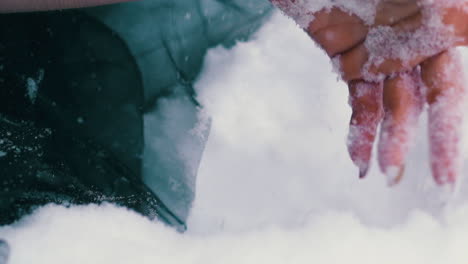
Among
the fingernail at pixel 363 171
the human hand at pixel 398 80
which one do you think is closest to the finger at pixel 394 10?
the human hand at pixel 398 80

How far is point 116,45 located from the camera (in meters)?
0.98

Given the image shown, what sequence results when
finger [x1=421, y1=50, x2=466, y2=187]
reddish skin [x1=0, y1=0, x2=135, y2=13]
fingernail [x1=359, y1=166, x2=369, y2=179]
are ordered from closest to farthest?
finger [x1=421, y1=50, x2=466, y2=187]
fingernail [x1=359, y1=166, x2=369, y2=179]
reddish skin [x1=0, y1=0, x2=135, y2=13]

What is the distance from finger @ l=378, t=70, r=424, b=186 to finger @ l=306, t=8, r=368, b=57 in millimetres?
106

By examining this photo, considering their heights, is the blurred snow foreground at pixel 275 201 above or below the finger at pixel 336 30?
below

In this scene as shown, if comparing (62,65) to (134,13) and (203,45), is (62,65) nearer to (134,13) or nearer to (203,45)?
(134,13)

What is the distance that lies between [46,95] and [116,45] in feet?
0.63

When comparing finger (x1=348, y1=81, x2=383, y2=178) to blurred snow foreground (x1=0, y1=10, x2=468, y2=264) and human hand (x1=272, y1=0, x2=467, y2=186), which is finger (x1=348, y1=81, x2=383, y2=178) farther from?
blurred snow foreground (x1=0, y1=10, x2=468, y2=264)

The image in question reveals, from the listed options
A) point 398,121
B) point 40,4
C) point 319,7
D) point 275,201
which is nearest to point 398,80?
point 398,121

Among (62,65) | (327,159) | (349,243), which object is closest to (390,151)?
(349,243)

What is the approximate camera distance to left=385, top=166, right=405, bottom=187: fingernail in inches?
23.8

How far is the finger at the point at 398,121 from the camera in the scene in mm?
609

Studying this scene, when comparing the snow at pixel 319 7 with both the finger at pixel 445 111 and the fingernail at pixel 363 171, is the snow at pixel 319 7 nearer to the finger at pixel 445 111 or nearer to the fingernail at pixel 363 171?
the finger at pixel 445 111

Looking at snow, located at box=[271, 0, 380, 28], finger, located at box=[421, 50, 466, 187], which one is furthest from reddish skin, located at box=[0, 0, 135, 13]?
finger, located at box=[421, 50, 466, 187]

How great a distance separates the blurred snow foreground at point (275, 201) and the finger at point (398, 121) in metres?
0.17
